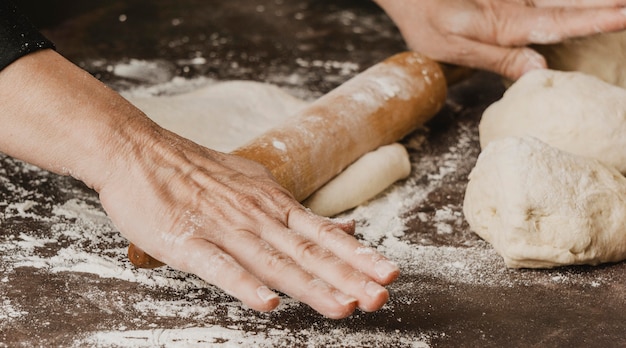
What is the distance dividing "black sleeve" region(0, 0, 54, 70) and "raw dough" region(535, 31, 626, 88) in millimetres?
1738

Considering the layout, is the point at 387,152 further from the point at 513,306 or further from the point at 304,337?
the point at 304,337

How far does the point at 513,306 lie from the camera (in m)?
1.73

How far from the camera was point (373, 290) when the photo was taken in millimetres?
1438

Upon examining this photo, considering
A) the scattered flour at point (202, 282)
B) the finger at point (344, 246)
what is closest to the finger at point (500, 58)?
the scattered flour at point (202, 282)

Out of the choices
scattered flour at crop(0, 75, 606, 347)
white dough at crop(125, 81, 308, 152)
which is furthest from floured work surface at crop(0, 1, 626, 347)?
white dough at crop(125, 81, 308, 152)

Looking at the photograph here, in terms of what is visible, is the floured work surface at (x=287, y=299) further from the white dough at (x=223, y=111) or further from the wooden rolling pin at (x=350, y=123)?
the white dough at (x=223, y=111)

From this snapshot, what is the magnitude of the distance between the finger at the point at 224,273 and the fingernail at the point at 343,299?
0.11 m

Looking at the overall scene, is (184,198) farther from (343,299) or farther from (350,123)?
(350,123)

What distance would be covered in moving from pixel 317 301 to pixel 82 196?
3.29 feet

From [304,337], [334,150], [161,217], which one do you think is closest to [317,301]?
[304,337]

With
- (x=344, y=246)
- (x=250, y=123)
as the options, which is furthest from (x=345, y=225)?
(x=250, y=123)

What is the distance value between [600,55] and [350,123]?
0.95 m

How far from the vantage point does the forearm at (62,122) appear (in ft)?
5.60

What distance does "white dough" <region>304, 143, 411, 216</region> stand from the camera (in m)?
2.18
